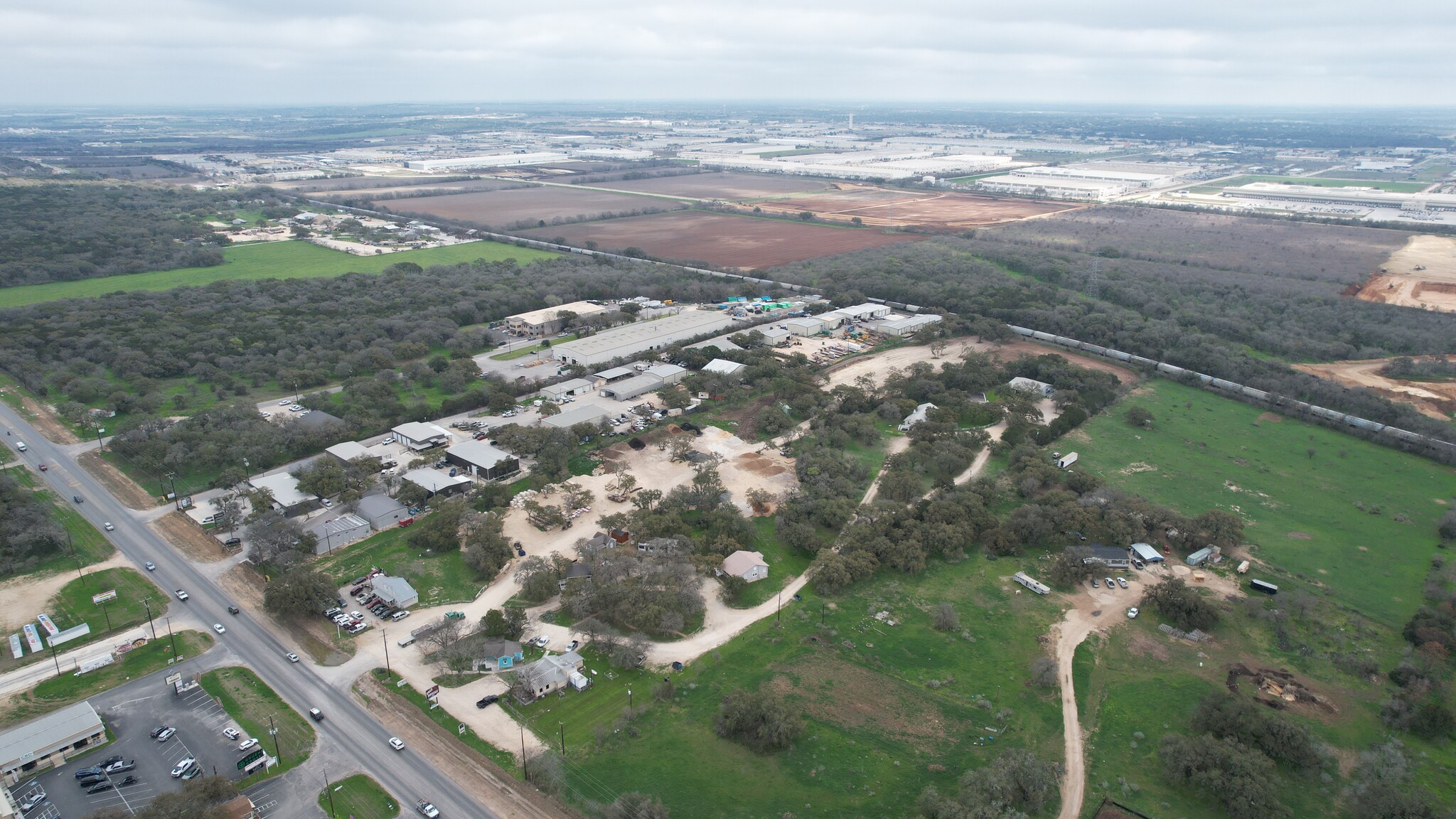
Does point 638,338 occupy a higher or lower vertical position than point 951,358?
higher

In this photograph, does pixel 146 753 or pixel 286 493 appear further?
pixel 286 493

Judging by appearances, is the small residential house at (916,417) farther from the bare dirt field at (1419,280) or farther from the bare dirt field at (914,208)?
the bare dirt field at (914,208)

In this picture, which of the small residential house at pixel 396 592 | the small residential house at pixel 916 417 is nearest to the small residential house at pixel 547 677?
the small residential house at pixel 396 592

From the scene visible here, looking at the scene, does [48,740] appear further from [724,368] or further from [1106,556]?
[724,368]

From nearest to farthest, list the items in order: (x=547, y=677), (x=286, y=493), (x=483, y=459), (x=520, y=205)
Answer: (x=547, y=677) < (x=286, y=493) < (x=483, y=459) < (x=520, y=205)

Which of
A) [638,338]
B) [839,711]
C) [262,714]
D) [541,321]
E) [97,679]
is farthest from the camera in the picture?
[541,321]

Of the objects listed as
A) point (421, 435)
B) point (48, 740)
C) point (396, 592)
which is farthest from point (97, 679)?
point (421, 435)

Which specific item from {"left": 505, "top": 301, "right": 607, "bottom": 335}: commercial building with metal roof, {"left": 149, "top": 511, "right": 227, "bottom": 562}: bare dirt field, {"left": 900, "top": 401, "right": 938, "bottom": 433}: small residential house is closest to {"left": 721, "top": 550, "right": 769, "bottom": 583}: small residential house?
{"left": 900, "top": 401, "right": 938, "bottom": 433}: small residential house

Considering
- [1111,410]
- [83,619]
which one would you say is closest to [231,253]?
[83,619]

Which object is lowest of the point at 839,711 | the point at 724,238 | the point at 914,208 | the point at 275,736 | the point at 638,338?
the point at 275,736
